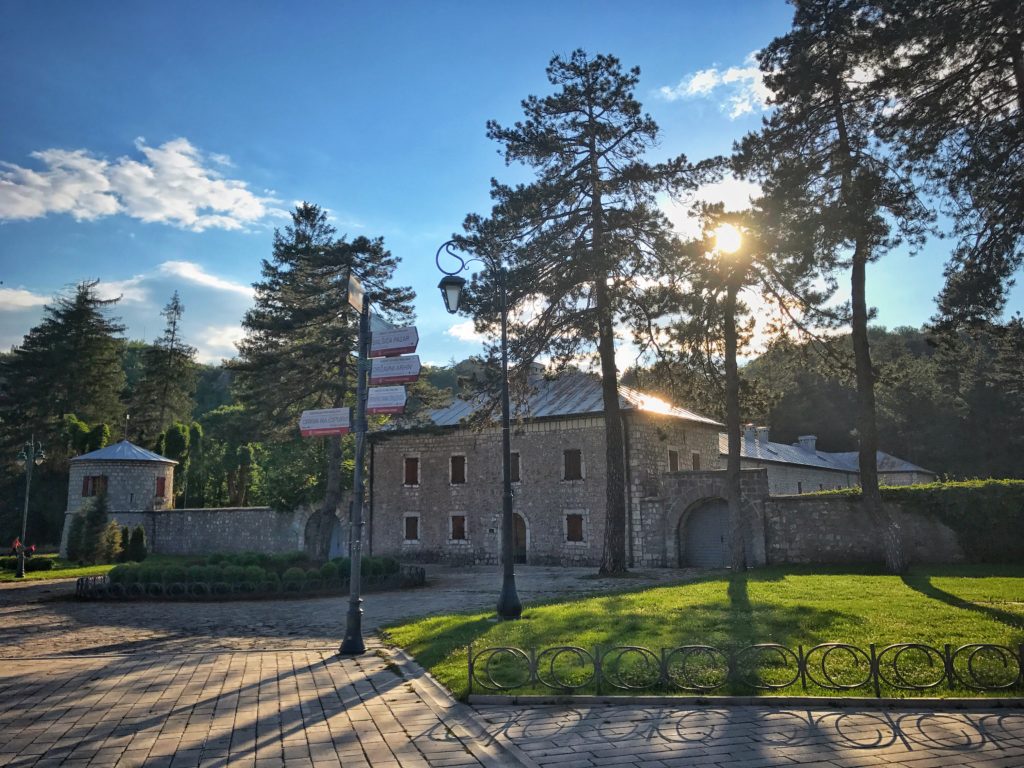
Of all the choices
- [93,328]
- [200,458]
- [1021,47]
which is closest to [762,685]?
[1021,47]

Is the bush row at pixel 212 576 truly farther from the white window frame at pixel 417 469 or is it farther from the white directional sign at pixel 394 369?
the white window frame at pixel 417 469

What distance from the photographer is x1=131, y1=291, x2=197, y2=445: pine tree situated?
5397cm

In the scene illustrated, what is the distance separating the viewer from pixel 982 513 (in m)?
18.7

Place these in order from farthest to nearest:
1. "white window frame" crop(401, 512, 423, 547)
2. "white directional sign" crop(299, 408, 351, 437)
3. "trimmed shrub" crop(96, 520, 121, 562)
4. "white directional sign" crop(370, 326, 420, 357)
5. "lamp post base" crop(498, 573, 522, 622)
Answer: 1. "trimmed shrub" crop(96, 520, 121, 562)
2. "white window frame" crop(401, 512, 423, 547)
3. "lamp post base" crop(498, 573, 522, 622)
4. "white directional sign" crop(299, 408, 351, 437)
5. "white directional sign" crop(370, 326, 420, 357)

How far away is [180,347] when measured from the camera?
57688 millimetres

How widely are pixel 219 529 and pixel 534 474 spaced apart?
18774 millimetres

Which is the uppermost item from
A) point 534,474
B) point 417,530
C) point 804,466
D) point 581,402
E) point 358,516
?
point 581,402

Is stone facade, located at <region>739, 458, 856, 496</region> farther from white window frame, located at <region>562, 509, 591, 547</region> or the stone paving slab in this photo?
the stone paving slab

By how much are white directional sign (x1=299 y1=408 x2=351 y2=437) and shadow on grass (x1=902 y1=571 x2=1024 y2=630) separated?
31.8ft

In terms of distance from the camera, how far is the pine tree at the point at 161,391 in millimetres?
53969

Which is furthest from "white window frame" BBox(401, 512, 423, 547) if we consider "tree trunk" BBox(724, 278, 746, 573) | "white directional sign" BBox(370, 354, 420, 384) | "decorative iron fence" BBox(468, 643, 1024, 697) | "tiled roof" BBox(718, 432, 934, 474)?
"decorative iron fence" BBox(468, 643, 1024, 697)

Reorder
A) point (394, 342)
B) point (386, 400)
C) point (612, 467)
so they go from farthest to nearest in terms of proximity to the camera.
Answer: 1. point (612, 467)
2. point (394, 342)
3. point (386, 400)

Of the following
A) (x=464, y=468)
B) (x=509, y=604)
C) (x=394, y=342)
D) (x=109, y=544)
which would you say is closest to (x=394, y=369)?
(x=394, y=342)

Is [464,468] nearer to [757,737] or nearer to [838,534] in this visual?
[838,534]
